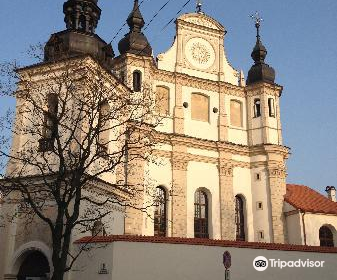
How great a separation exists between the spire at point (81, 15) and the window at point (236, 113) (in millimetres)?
11311

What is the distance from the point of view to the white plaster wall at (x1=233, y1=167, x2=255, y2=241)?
27703mm

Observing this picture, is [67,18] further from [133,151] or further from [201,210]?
[201,210]

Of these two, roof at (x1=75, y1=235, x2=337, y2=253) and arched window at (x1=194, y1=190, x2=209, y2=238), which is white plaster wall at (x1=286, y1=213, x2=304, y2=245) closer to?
arched window at (x1=194, y1=190, x2=209, y2=238)

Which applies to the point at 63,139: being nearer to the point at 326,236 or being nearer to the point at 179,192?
the point at 179,192

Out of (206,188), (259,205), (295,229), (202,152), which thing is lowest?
(295,229)

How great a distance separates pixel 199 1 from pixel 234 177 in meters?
11.6

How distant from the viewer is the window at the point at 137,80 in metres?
26.6

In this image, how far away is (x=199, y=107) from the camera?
2895 cm

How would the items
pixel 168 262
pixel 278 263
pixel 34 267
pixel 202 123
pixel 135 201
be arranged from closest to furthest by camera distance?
pixel 168 262 < pixel 278 263 < pixel 34 267 < pixel 135 201 < pixel 202 123

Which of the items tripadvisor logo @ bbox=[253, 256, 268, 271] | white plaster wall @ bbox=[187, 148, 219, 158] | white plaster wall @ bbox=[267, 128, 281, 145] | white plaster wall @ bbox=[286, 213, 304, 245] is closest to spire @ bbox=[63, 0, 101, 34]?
white plaster wall @ bbox=[187, 148, 219, 158]

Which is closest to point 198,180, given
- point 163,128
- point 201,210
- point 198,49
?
point 201,210

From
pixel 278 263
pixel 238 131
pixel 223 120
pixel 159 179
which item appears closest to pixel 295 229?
pixel 238 131

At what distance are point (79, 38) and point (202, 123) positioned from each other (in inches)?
420

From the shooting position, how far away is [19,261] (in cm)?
1758
